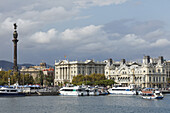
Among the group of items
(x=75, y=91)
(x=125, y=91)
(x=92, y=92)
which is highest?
(x=75, y=91)

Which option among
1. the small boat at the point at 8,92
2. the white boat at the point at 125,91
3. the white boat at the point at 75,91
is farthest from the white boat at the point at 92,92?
the small boat at the point at 8,92

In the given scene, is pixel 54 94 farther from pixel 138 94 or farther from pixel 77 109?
pixel 77 109

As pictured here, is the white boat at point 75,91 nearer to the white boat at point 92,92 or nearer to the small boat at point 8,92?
the white boat at point 92,92

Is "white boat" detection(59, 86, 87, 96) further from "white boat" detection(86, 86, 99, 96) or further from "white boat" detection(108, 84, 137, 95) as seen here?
"white boat" detection(108, 84, 137, 95)

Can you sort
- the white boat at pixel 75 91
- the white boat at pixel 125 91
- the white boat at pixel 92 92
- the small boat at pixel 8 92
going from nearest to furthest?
the small boat at pixel 8 92 < the white boat at pixel 75 91 < the white boat at pixel 92 92 < the white boat at pixel 125 91

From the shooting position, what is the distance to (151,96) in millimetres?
140125

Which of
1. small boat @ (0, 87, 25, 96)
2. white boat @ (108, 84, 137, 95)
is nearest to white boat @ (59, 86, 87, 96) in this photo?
white boat @ (108, 84, 137, 95)

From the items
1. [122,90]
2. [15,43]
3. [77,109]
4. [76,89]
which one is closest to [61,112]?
[77,109]

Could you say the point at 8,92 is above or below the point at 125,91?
above

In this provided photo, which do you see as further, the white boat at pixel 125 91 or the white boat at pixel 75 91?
the white boat at pixel 125 91

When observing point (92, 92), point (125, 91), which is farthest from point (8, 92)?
point (125, 91)

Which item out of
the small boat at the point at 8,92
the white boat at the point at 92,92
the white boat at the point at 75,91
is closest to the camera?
the small boat at the point at 8,92

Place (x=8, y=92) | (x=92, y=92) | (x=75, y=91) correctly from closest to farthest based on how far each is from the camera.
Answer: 1. (x=8, y=92)
2. (x=75, y=91)
3. (x=92, y=92)

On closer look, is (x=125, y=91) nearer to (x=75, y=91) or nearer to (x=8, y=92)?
(x=75, y=91)
